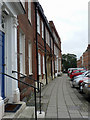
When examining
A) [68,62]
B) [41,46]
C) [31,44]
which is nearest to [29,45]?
[31,44]

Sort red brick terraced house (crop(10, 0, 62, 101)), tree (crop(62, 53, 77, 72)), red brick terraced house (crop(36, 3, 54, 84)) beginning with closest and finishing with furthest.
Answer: red brick terraced house (crop(10, 0, 62, 101)) < red brick terraced house (crop(36, 3, 54, 84)) < tree (crop(62, 53, 77, 72))

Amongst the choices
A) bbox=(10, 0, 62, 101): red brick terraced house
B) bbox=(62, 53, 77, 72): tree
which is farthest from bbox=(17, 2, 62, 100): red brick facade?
bbox=(62, 53, 77, 72): tree

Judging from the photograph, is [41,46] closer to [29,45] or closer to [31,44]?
[31,44]

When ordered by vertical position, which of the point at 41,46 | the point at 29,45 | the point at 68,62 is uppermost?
the point at 68,62

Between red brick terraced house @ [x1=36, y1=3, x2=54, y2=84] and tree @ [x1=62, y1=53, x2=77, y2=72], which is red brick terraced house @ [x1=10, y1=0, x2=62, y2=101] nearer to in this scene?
red brick terraced house @ [x1=36, y1=3, x2=54, y2=84]

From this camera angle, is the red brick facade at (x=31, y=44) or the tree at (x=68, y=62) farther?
the tree at (x=68, y=62)

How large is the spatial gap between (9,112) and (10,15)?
11.2ft

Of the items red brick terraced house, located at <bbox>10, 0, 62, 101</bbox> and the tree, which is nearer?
red brick terraced house, located at <bbox>10, 0, 62, 101</bbox>

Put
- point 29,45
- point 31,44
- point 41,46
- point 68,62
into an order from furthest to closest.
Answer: point 68,62, point 41,46, point 31,44, point 29,45

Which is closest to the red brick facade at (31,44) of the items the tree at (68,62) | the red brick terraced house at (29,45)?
the red brick terraced house at (29,45)

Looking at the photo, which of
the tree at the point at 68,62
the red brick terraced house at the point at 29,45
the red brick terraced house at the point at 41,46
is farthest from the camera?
the tree at the point at 68,62

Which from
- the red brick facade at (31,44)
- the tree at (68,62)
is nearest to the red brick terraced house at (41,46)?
the red brick facade at (31,44)

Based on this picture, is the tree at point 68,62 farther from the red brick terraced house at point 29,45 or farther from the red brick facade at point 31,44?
the red brick terraced house at point 29,45

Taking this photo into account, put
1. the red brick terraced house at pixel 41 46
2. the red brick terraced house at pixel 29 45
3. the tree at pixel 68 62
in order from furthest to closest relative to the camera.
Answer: the tree at pixel 68 62 → the red brick terraced house at pixel 41 46 → the red brick terraced house at pixel 29 45
